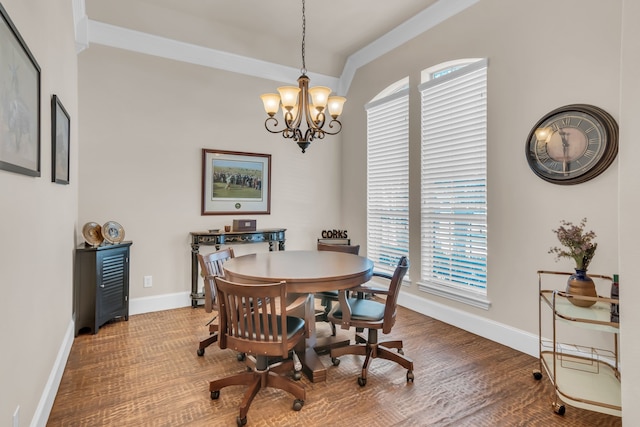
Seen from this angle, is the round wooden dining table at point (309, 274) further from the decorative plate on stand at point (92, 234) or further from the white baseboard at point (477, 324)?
the decorative plate on stand at point (92, 234)

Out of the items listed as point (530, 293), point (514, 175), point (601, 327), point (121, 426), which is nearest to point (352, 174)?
point (514, 175)

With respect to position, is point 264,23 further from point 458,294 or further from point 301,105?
point 458,294

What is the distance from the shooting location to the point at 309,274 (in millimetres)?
2439

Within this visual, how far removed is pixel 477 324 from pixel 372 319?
4.98 ft

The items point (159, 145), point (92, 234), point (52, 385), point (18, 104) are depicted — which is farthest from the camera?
point (159, 145)

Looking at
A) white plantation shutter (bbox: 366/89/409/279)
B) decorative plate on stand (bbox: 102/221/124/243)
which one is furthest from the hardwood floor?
white plantation shutter (bbox: 366/89/409/279)

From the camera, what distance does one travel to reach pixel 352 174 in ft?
17.4

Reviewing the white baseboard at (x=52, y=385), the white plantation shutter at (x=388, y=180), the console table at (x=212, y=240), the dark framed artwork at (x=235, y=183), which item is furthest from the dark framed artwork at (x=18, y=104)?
the white plantation shutter at (x=388, y=180)

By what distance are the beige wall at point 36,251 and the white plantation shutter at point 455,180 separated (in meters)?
3.47

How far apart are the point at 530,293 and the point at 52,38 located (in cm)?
415

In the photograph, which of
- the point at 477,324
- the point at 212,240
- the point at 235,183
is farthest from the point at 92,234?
the point at 477,324

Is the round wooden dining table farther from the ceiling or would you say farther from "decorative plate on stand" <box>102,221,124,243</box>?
the ceiling

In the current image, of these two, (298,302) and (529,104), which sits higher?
(529,104)

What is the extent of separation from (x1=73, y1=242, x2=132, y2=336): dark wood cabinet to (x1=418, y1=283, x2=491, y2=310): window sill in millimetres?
3414
